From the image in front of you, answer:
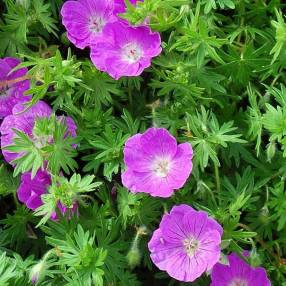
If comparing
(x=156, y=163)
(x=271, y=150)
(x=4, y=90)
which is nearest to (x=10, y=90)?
(x=4, y=90)

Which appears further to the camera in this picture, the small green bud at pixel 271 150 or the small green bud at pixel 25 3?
the small green bud at pixel 25 3

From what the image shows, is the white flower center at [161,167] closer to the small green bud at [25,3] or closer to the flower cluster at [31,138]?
the flower cluster at [31,138]

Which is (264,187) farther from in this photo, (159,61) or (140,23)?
(140,23)

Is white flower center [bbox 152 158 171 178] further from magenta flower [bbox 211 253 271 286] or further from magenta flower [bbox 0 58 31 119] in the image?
magenta flower [bbox 0 58 31 119]

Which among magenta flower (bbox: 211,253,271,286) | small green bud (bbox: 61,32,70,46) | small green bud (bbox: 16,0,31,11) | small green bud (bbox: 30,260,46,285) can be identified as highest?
small green bud (bbox: 16,0,31,11)

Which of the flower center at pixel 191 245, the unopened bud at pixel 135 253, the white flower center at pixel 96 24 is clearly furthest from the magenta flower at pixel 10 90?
the flower center at pixel 191 245

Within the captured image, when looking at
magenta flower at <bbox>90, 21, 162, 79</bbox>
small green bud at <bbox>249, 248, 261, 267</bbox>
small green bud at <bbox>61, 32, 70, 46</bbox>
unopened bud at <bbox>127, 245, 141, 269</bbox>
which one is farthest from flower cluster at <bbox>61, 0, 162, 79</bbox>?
small green bud at <bbox>249, 248, 261, 267</bbox>
